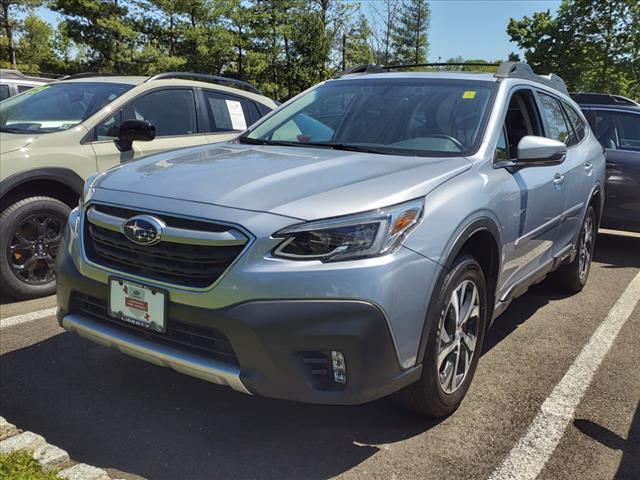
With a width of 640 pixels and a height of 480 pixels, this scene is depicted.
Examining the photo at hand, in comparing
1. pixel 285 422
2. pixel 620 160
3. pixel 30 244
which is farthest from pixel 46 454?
pixel 620 160

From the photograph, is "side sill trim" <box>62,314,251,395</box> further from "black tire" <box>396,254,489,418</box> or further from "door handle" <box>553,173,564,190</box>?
"door handle" <box>553,173,564,190</box>

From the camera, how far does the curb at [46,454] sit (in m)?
2.29

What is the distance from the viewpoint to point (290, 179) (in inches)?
105

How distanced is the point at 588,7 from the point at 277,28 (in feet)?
55.0

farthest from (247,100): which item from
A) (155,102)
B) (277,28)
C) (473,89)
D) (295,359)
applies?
(277,28)

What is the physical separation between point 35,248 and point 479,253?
11.1 feet

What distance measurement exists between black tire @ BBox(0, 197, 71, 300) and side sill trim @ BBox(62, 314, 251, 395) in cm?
197

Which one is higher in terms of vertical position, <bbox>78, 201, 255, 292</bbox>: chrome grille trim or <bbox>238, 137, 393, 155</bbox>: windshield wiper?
<bbox>238, 137, 393, 155</bbox>: windshield wiper

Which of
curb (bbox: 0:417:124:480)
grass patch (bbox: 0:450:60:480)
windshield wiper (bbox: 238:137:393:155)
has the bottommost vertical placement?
curb (bbox: 0:417:124:480)

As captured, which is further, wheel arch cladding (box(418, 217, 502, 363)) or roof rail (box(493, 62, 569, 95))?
roof rail (box(493, 62, 569, 95))

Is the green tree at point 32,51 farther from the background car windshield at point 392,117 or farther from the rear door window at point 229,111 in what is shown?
the background car windshield at point 392,117

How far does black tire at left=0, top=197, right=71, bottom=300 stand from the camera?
14.4 feet

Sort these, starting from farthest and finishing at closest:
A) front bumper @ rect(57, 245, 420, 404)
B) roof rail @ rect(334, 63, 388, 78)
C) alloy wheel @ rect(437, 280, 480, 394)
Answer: roof rail @ rect(334, 63, 388, 78)
alloy wheel @ rect(437, 280, 480, 394)
front bumper @ rect(57, 245, 420, 404)

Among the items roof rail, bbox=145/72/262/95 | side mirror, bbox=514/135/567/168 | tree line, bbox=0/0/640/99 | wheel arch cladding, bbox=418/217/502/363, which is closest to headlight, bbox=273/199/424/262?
wheel arch cladding, bbox=418/217/502/363
